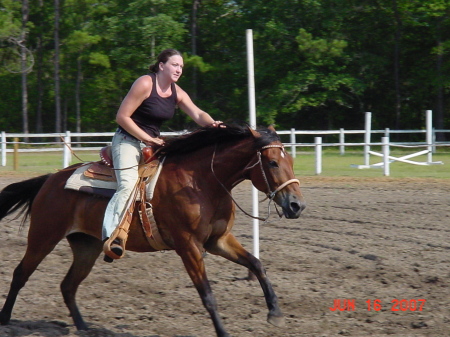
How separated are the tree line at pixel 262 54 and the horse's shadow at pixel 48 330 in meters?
25.7

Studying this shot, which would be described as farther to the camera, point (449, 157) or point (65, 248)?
point (449, 157)

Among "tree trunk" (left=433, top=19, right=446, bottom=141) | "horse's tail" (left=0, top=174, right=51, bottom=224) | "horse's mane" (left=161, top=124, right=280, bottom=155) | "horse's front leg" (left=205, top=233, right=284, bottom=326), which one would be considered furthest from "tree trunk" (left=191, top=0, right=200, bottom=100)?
"horse's front leg" (left=205, top=233, right=284, bottom=326)

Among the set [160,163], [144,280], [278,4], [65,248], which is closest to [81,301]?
[144,280]

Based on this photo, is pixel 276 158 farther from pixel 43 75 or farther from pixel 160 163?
pixel 43 75

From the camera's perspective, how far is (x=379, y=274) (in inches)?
268

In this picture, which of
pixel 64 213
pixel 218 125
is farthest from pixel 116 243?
pixel 218 125

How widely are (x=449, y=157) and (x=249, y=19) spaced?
47.1ft

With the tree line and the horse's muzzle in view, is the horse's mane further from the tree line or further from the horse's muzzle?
the tree line

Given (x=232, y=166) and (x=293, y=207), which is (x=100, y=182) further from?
(x=293, y=207)

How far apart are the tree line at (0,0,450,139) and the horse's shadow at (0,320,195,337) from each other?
25659 millimetres

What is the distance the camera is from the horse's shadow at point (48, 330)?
203 inches

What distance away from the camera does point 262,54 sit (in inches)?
1293

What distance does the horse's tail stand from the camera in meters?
6.10
